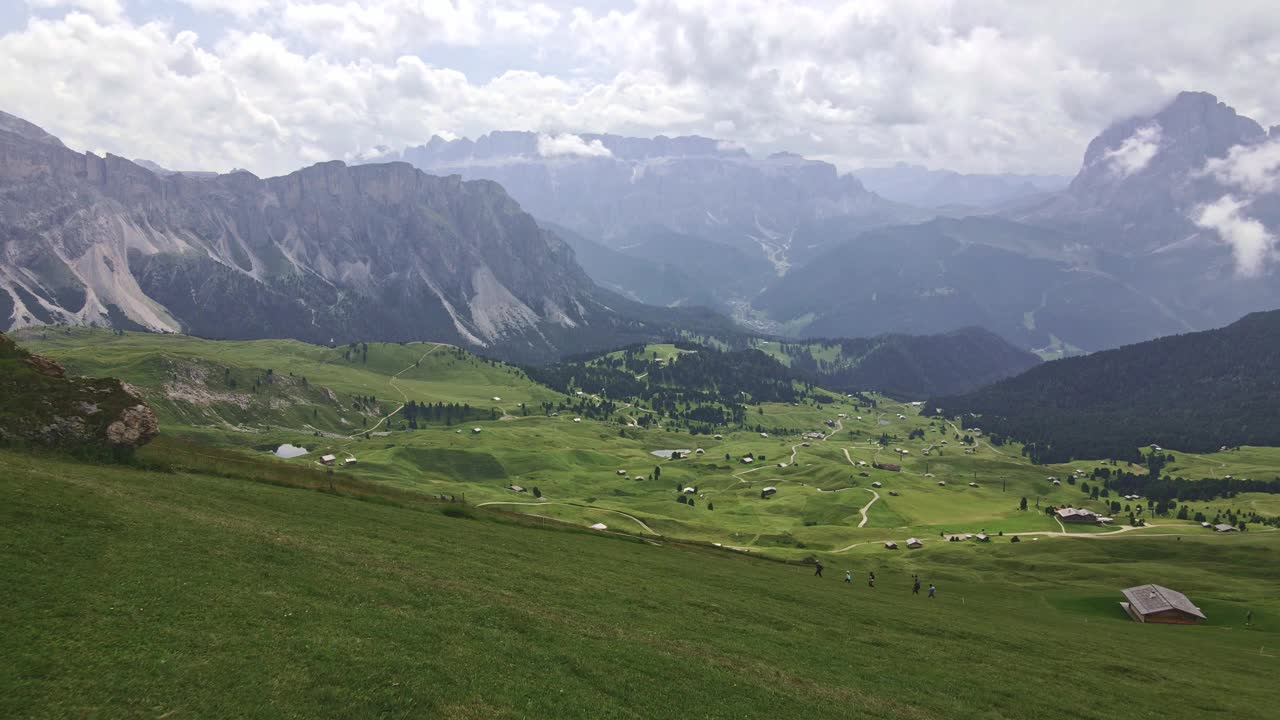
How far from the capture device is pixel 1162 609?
92375mm

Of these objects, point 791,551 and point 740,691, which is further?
point 791,551

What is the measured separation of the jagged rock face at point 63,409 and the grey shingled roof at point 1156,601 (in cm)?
11396

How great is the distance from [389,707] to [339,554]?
814 inches

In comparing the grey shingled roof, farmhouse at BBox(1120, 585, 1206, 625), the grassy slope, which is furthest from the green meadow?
the grey shingled roof

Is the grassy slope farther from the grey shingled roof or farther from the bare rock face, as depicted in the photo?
the grey shingled roof

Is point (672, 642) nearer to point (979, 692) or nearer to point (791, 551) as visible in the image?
point (979, 692)

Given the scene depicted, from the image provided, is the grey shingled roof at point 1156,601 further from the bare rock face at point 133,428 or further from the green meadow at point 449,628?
the bare rock face at point 133,428

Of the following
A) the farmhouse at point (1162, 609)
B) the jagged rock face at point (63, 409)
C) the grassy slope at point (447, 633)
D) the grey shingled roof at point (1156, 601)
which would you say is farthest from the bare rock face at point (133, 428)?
the grey shingled roof at point (1156, 601)

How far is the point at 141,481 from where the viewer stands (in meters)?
52.8

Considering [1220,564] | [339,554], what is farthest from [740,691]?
[1220,564]

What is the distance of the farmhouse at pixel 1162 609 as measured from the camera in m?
92.2

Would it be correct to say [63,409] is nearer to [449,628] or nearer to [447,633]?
[449,628]

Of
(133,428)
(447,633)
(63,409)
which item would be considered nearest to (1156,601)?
(447,633)

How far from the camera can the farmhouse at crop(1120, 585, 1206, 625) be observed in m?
92.2
